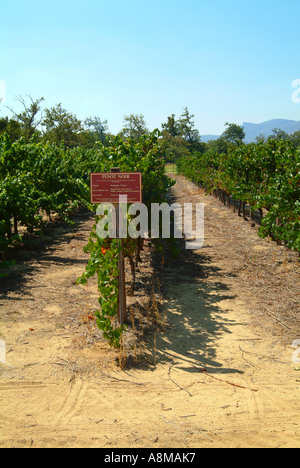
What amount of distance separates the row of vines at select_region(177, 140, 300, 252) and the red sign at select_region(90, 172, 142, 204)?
3686 mm

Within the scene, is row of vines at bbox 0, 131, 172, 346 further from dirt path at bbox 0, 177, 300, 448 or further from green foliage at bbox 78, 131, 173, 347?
dirt path at bbox 0, 177, 300, 448

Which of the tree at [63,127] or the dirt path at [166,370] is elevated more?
the tree at [63,127]

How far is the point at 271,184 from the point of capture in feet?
37.1

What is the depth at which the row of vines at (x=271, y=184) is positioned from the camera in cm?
810

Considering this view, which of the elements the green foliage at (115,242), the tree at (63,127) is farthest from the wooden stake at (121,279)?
the tree at (63,127)

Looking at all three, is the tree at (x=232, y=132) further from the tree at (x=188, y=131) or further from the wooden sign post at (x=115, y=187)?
the wooden sign post at (x=115, y=187)

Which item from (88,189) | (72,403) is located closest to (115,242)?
(88,189)


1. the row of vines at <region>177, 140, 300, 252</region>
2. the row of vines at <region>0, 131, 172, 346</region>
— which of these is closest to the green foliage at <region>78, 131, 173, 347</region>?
the row of vines at <region>0, 131, 172, 346</region>

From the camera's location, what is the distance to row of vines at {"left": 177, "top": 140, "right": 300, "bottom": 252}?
810 centimetres

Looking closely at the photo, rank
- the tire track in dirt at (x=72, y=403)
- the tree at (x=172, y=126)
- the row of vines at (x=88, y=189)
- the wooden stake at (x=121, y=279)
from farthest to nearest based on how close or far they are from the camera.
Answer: the tree at (x=172, y=126), the wooden stake at (x=121, y=279), the row of vines at (x=88, y=189), the tire track in dirt at (x=72, y=403)

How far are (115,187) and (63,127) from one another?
53.4 meters

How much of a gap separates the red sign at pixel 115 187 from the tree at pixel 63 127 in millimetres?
47952

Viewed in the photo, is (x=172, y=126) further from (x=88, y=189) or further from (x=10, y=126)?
(x=88, y=189)
